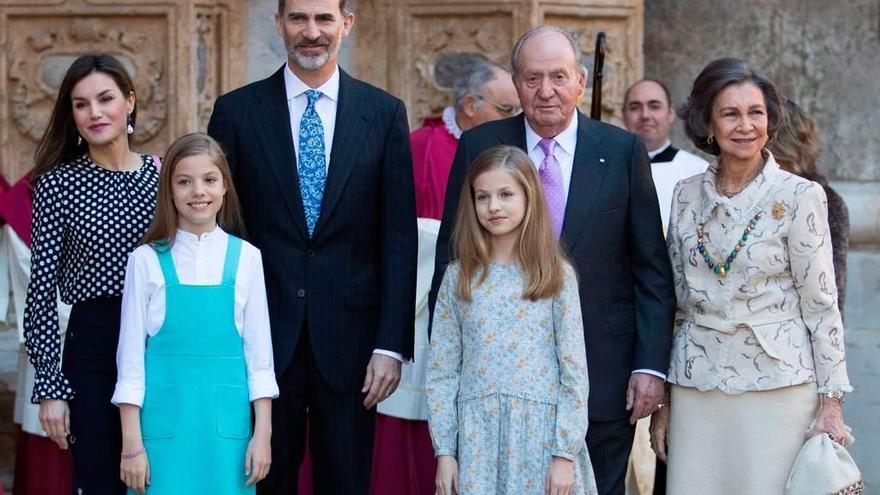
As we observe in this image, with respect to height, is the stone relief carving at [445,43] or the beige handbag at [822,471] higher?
the stone relief carving at [445,43]

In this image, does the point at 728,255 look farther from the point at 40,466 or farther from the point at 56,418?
the point at 40,466

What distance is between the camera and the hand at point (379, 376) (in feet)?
14.7

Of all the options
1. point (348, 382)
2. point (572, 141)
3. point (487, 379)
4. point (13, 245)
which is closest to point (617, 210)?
point (572, 141)

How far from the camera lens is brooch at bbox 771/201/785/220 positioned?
431 centimetres

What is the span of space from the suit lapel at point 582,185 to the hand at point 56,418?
1456 millimetres

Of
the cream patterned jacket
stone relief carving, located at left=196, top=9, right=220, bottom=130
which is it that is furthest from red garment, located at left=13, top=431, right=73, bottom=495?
the cream patterned jacket

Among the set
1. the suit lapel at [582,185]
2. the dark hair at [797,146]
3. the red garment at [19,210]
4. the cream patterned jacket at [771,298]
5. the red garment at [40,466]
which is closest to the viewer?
the cream patterned jacket at [771,298]

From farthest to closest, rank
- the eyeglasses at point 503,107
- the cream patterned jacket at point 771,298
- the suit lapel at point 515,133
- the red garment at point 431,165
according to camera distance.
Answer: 1. the eyeglasses at point 503,107
2. the red garment at point 431,165
3. the suit lapel at point 515,133
4. the cream patterned jacket at point 771,298

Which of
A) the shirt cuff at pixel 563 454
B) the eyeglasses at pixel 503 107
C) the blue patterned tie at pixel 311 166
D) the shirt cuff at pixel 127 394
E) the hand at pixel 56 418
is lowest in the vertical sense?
the shirt cuff at pixel 563 454

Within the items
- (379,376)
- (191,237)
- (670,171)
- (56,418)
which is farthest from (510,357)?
(670,171)

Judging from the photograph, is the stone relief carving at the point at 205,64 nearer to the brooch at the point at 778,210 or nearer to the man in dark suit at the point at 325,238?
the man in dark suit at the point at 325,238

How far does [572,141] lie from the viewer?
454 cm

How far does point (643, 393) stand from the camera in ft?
14.6

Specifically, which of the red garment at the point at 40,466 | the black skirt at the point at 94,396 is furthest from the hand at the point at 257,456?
the red garment at the point at 40,466
